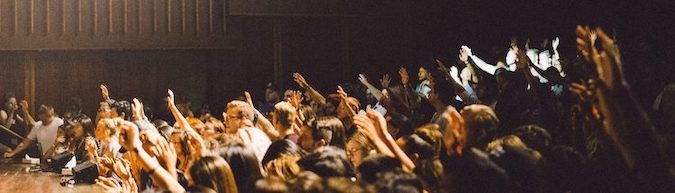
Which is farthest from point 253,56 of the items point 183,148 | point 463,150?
point 463,150

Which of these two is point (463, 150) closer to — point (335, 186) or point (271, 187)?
point (335, 186)

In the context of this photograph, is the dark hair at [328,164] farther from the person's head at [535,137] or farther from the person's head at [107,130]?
the person's head at [107,130]

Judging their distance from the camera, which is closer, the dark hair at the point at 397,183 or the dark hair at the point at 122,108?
the dark hair at the point at 397,183

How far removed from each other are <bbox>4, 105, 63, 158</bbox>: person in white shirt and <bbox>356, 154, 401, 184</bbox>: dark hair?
8567mm

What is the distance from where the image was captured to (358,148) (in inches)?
185

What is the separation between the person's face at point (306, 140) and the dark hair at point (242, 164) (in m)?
1.13

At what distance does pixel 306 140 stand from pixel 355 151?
365 millimetres

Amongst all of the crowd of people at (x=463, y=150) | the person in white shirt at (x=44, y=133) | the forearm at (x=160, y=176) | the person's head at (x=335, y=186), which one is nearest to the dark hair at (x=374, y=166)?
the crowd of people at (x=463, y=150)

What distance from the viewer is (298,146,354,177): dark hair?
3.45 meters

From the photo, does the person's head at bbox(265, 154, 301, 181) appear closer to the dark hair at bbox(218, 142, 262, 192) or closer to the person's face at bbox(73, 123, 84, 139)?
the dark hair at bbox(218, 142, 262, 192)

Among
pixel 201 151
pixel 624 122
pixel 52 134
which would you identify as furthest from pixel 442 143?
pixel 52 134

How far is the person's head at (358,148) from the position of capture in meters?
4.56

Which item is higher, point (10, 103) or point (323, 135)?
point (323, 135)

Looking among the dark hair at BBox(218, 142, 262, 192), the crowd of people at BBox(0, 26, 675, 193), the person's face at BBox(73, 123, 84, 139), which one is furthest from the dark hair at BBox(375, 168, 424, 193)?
the person's face at BBox(73, 123, 84, 139)
